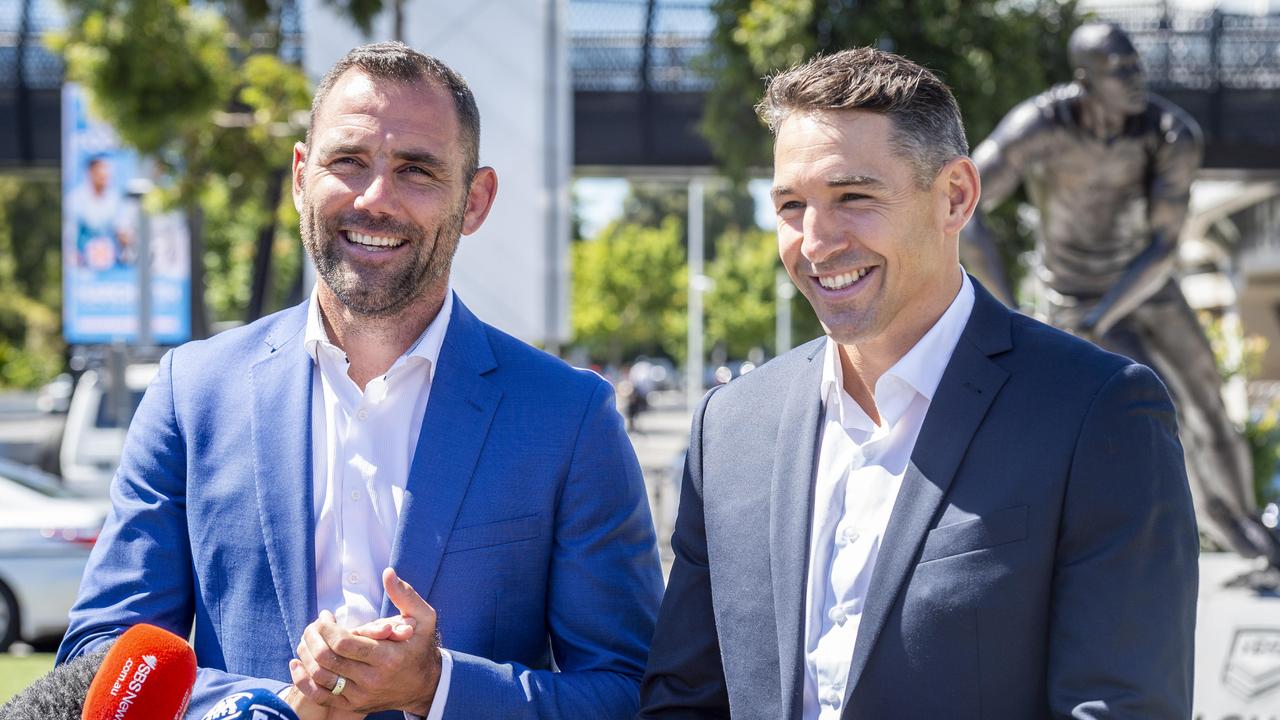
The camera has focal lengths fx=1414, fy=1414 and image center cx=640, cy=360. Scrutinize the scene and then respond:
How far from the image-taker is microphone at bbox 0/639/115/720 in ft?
7.13

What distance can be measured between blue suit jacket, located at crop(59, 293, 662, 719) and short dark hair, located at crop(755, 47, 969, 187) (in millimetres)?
761

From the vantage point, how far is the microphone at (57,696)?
217 centimetres

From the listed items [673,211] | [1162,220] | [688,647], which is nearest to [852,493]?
[688,647]

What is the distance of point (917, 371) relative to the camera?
94.1 inches

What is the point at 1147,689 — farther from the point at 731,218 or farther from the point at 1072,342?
the point at 731,218

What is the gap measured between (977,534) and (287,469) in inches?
49.8

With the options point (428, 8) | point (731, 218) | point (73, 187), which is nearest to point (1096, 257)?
point (428, 8)

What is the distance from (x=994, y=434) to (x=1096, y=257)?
4783 mm

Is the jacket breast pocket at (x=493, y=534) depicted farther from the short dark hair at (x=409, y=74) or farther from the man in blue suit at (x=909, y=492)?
the short dark hair at (x=409, y=74)

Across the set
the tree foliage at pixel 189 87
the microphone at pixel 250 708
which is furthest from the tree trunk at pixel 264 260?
the microphone at pixel 250 708

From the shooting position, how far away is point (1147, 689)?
6.93 ft

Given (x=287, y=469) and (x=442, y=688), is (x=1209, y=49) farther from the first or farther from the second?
(x=442, y=688)

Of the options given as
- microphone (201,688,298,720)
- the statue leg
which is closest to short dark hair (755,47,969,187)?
microphone (201,688,298,720)

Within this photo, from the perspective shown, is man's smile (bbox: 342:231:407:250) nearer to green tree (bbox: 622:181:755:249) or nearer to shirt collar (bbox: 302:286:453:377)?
shirt collar (bbox: 302:286:453:377)
